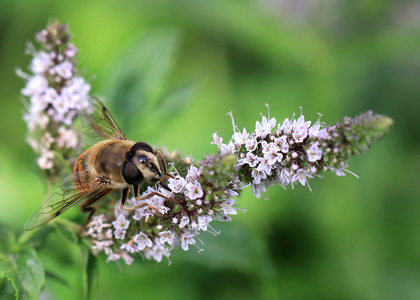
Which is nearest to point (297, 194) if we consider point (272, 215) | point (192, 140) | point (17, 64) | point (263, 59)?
point (272, 215)

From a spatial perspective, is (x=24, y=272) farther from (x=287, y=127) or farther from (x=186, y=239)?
(x=287, y=127)

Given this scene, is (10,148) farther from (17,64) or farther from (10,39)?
(10,39)

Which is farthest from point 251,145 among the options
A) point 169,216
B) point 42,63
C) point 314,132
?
point 42,63

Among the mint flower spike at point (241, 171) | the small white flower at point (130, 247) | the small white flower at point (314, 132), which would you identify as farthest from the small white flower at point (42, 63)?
the small white flower at point (314, 132)

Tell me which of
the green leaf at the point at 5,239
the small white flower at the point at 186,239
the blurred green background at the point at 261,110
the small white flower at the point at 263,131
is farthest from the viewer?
the blurred green background at the point at 261,110

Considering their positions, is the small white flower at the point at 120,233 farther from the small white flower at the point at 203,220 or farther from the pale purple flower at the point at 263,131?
the pale purple flower at the point at 263,131

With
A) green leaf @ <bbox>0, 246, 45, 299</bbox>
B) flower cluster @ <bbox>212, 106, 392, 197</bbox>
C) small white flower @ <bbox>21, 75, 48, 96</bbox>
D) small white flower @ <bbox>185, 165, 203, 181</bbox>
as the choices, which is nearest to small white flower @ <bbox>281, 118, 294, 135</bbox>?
flower cluster @ <bbox>212, 106, 392, 197</bbox>
